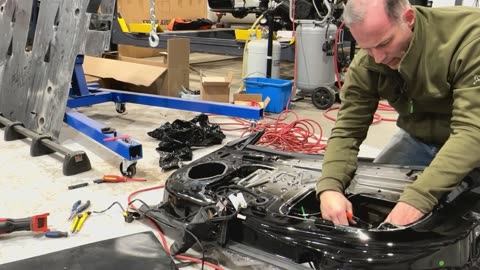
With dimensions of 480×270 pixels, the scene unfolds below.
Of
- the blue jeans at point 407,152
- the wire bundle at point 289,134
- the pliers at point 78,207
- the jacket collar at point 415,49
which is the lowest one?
the pliers at point 78,207

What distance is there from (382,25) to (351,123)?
17.6 inches

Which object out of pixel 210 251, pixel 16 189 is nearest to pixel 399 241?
pixel 210 251

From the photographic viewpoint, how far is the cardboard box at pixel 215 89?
3748 mm

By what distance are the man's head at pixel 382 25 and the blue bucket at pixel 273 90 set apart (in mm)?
2437

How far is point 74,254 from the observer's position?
1465 millimetres

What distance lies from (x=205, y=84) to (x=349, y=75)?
2211 millimetres

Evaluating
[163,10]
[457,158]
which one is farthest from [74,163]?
[163,10]

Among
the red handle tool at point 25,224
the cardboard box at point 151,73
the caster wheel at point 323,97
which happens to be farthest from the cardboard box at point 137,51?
the red handle tool at point 25,224

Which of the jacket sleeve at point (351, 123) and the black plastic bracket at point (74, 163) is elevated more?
the jacket sleeve at point (351, 123)

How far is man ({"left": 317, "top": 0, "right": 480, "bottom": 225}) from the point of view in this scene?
51.0 inches

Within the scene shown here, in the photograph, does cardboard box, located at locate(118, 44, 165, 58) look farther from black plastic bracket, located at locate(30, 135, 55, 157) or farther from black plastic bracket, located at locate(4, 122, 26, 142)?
black plastic bracket, located at locate(30, 135, 55, 157)

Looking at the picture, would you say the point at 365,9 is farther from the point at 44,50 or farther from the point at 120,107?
the point at 120,107

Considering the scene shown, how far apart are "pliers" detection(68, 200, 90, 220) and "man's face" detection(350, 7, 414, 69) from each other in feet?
4.34

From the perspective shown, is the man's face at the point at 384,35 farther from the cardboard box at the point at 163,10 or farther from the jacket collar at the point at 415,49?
the cardboard box at the point at 163,10
